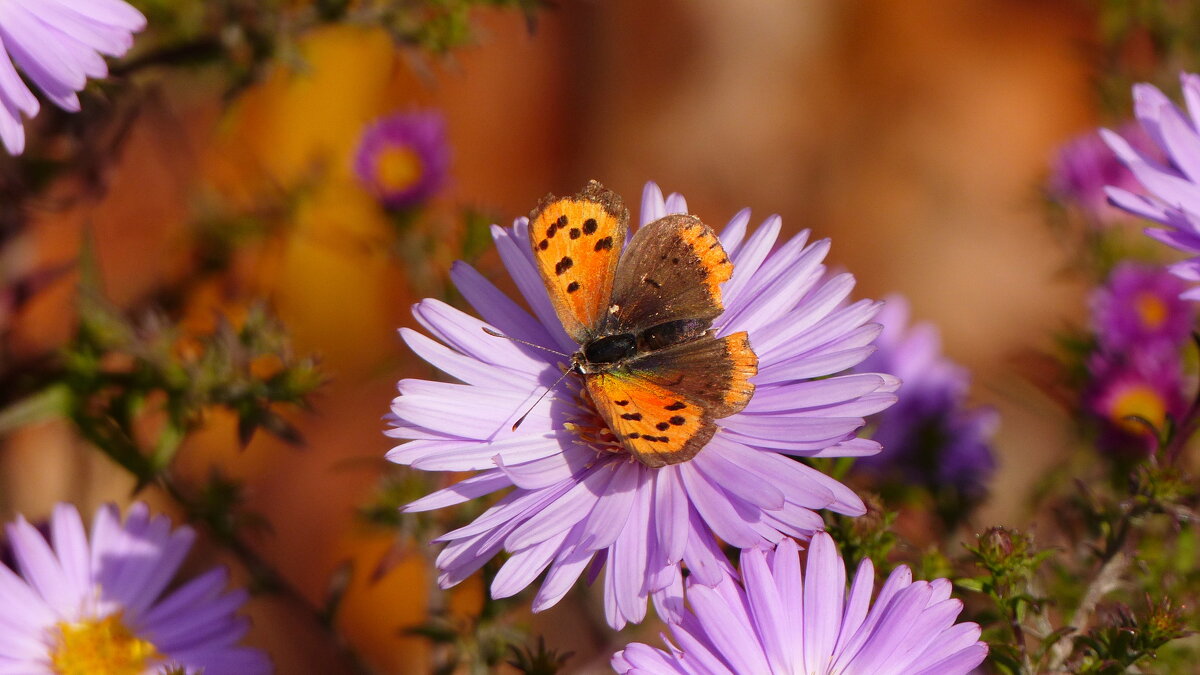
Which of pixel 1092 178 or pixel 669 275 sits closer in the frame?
pixel 669 275

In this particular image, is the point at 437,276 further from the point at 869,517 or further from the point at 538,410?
the point at 869,517

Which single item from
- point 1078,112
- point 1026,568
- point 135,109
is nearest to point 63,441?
point 135,109

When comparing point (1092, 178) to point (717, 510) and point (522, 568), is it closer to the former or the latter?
point (717, 510)

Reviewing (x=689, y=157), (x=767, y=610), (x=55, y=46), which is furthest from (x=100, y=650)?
(x=689, y=157)

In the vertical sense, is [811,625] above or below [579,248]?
below

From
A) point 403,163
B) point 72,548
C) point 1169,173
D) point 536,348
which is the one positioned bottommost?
point 72,548
